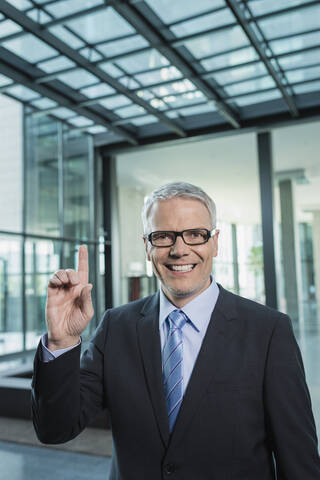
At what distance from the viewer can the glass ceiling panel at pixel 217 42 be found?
31.7 feet

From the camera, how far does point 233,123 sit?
13.6 meters

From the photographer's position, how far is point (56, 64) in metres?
10.9

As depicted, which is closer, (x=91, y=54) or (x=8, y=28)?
(x=8, y=28)

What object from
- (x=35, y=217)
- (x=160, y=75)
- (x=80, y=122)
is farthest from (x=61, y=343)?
(x=80, y=122)

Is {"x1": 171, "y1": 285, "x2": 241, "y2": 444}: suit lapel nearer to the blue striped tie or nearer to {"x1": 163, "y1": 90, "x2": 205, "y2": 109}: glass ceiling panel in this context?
the blue striped tie

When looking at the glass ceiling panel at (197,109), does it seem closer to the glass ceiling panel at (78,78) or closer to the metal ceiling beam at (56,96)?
the metal ceiling beam at (56,96)

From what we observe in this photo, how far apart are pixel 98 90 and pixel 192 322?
37.8 ft

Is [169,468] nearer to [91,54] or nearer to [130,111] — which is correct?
[91,54]

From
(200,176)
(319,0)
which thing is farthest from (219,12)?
(200,176)

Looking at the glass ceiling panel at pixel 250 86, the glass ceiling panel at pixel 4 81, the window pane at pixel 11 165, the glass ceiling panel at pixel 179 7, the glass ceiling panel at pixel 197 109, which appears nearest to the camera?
the glass ceiling panel at pixel 179 7

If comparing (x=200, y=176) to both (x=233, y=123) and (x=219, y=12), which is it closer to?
(x=233, y=123)

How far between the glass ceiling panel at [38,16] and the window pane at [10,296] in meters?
5.44

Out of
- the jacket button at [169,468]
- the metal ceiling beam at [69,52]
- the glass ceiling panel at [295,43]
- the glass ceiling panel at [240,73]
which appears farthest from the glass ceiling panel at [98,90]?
the jacket button at [169,468]

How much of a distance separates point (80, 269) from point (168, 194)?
1.30 feet
